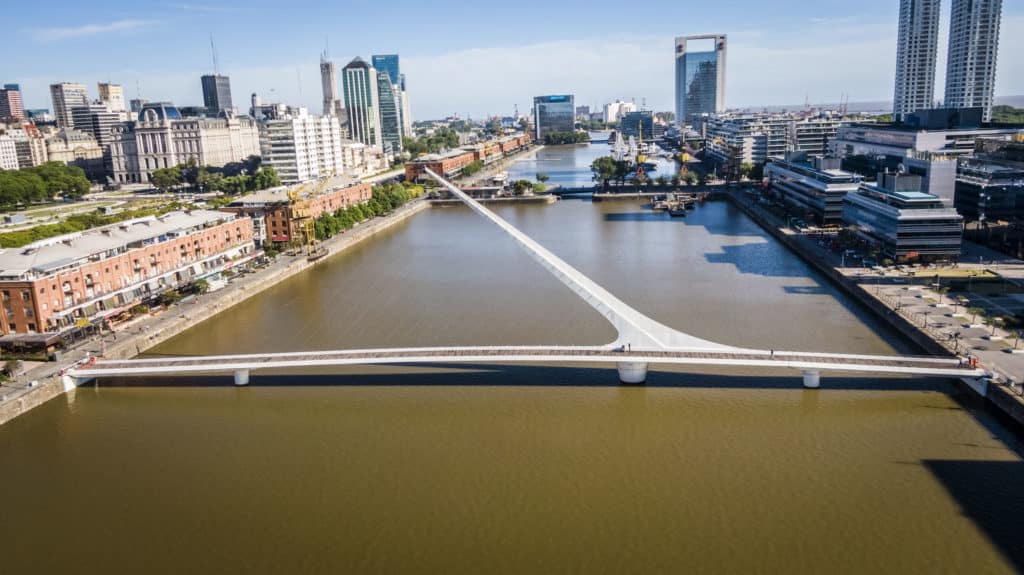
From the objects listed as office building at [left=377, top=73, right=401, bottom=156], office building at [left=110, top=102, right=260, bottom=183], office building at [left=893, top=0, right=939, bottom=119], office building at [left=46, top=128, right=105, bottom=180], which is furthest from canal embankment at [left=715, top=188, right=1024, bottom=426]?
office building at [left=377, top=73, right=401, bottom=156]

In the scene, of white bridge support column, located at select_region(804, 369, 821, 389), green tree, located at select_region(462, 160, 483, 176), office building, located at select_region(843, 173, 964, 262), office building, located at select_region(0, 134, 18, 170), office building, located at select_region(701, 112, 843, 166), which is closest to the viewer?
white bridge support column, located at select_region(804, 369, 821, 389)

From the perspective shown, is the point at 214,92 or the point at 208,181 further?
the point at 214,92

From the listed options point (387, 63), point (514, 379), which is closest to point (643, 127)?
point (387, 63)

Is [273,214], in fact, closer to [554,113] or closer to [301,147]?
[301,147]

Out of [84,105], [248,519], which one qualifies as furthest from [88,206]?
[84,105]

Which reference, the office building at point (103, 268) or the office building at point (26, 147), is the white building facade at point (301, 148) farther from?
the office building at point (26, 147)

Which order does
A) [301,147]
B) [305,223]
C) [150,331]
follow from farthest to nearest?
[301,147] → [305,223] → [150,331]

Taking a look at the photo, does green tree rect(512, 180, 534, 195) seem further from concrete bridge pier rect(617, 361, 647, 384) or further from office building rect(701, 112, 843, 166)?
concrete bridge pier rect(617, 361, 647, 384)
